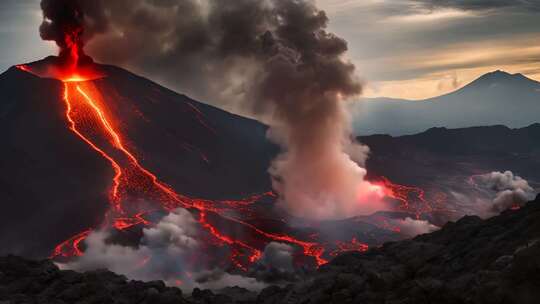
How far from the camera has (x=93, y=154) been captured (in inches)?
4003

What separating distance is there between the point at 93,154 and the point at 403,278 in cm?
7743

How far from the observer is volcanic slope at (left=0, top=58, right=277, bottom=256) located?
8219 cm

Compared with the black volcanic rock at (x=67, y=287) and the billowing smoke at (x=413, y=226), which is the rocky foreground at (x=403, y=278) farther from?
the billowing smoke at (x=413, y=226)

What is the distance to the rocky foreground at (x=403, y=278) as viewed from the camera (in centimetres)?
2661

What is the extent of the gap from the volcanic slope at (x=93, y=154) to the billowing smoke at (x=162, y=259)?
24.8 ft

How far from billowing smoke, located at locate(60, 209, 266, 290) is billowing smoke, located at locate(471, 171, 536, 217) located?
6184 cm

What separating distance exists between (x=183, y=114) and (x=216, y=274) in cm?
7582

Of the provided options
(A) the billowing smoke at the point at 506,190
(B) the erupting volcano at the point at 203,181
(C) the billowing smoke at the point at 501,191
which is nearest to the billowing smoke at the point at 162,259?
(B) the erupting volcano at the point at 203,181

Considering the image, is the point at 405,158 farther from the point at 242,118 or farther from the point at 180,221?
the point at 180,221

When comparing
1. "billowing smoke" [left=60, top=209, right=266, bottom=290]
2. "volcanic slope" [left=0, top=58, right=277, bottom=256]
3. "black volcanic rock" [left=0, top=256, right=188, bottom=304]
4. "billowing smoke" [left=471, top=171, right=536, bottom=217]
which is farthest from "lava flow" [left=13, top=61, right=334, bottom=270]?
"billowing smoke" [left=471, top=171, right=536, bottom=217]

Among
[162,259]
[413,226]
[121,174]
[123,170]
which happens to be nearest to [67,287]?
[162,259]

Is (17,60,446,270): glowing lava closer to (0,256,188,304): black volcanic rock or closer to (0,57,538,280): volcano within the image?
(0,57,538,280): volcano

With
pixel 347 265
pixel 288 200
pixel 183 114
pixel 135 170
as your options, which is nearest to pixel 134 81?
pixel 183 114

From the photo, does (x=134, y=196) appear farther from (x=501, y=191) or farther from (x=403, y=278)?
(x=501, y=191)
